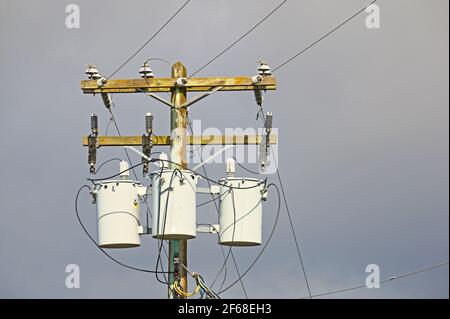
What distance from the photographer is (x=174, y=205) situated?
91.5 feet

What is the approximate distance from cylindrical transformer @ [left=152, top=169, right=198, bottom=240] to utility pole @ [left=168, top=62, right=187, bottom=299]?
706 millimetres

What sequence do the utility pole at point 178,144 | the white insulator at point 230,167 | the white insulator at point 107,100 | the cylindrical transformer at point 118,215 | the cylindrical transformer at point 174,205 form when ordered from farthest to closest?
the white insulator at point 107,100 < the white insulator at point 230,167 < the utility pole at point 178,144 < the cylindrical transformer at point 118,215 < the cylindrical transformer at point 174,205

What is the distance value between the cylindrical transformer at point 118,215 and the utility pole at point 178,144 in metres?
0.69

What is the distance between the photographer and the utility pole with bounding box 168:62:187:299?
94.1ft

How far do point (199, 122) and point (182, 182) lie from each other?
5.61 ft

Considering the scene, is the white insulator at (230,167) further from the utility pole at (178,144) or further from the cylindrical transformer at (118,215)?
the cylindrical transformer at (118,215)

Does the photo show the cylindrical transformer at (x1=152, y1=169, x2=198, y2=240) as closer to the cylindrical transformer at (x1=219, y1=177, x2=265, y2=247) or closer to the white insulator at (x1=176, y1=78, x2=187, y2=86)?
the cylindrical transformer at (x1=219, y1=177, x2=265, y2=247)

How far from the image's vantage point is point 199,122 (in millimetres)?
29328

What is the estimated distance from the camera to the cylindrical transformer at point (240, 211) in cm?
2864

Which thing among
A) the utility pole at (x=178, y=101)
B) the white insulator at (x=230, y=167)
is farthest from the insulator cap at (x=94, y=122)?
the white insulator at (x=230, y=167)

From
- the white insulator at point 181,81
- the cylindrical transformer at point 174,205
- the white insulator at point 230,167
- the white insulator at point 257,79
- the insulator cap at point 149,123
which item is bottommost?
the cylindrical transformer at point 174,205

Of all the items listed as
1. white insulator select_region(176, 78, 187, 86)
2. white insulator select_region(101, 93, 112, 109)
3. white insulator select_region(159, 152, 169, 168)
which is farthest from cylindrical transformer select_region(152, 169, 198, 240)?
white insulator select_region(101, 93, 112, 109)

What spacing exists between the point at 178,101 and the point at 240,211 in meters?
2.25
